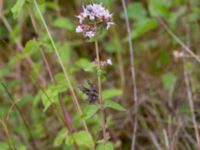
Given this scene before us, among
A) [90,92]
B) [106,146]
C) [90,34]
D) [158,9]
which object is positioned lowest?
[106,146]

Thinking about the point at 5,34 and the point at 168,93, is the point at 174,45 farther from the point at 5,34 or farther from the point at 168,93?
the point at 5,34

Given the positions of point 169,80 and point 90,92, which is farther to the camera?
point 169,80

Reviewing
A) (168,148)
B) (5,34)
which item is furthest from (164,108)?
(5,34)

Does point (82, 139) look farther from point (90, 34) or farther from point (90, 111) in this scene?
point (90, 34)

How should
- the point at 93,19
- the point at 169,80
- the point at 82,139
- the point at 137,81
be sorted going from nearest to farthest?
the point at 93,19 → the point at 82,139 → the point at 169,80 → the point at 137,81

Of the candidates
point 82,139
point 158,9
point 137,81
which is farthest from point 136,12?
point 82,139

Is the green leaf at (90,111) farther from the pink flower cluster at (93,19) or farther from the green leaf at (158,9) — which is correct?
the green leaf at (158,9)

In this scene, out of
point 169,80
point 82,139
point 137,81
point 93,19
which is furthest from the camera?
point 137,81

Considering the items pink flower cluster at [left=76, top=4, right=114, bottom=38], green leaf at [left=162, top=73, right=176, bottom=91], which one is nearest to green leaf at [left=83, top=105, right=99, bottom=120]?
pink flower cluster at [left=76, top=4, right=114, bottom=38]
